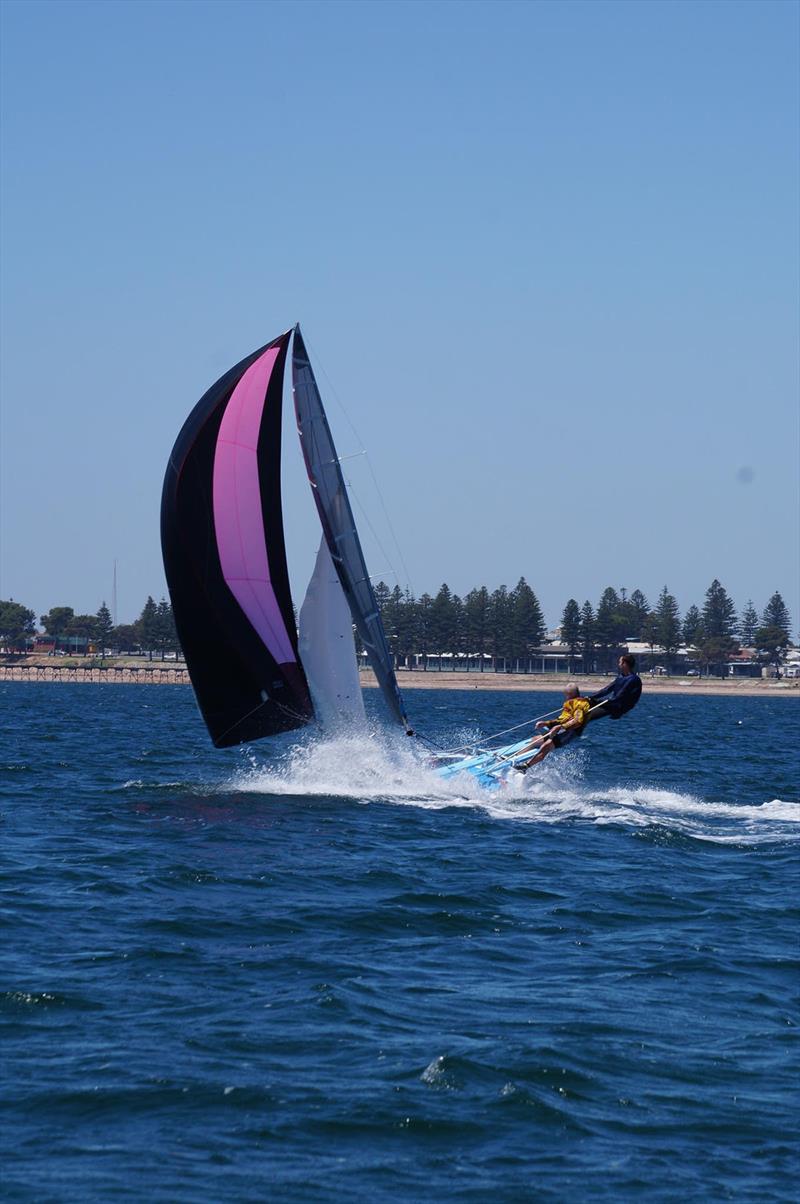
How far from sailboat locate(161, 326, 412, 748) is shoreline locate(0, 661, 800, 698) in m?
128

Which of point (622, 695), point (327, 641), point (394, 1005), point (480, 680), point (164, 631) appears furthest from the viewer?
point (164, 631)

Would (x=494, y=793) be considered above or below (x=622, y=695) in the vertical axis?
below

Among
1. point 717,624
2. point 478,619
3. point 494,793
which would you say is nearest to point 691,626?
point 717,624

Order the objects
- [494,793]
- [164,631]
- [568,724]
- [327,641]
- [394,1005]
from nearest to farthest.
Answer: [394,1005], [568,724], [327,641], [494,793], [164,631]

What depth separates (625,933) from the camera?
A: 551 inches

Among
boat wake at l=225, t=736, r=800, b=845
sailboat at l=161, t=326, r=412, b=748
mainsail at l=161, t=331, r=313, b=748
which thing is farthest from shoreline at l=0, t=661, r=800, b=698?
mainsail at l=161, t=331, r=313, b=748

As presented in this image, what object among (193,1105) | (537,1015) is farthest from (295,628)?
(193,1105)

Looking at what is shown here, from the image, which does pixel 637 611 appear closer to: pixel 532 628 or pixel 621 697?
pixel 532 628

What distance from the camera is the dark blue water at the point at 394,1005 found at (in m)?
8.42

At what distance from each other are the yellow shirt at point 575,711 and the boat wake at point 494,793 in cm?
142

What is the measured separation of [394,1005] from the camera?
11.1m

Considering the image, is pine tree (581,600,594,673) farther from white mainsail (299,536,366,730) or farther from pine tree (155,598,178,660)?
white mainsail (299,536,366,730)

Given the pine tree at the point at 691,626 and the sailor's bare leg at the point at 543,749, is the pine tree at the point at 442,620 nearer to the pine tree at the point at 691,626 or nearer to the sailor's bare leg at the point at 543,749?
the pine tree at the point at 691,626

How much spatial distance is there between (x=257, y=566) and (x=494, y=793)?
18.2 ft
